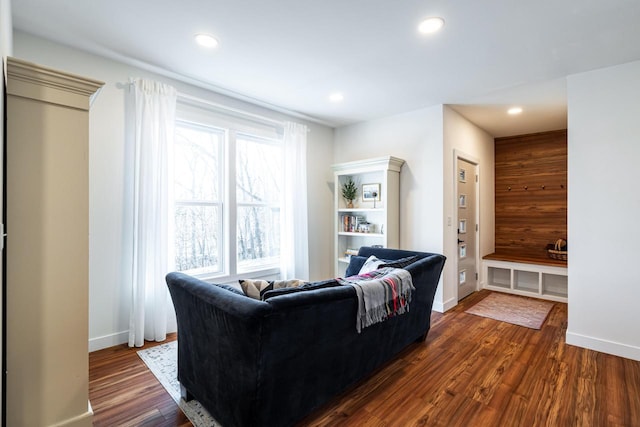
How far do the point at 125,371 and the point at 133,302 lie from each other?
2.00ft

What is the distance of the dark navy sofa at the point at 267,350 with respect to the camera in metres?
1.49

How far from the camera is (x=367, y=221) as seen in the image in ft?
14.9

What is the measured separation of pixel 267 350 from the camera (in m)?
1.48

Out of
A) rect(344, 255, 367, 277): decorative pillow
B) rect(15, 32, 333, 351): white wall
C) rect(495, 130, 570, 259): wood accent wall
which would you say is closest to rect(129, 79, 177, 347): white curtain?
rect(15, 32, 333, 351): white wall

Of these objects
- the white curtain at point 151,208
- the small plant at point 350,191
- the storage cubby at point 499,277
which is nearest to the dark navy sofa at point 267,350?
the white curtain at point 151,208

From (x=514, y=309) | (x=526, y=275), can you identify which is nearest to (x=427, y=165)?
(x=514, y=309)

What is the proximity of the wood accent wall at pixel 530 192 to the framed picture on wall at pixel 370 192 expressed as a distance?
2.51 metres

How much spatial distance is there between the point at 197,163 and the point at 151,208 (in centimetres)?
80

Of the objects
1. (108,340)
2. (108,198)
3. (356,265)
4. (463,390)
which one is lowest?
(463,390)

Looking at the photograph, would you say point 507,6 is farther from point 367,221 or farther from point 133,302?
point 133,302

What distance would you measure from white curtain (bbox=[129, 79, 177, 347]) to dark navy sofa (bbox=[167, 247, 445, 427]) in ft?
3.43

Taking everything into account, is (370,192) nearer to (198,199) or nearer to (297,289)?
(198,199)

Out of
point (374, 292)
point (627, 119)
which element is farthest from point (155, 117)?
point (627, 119)

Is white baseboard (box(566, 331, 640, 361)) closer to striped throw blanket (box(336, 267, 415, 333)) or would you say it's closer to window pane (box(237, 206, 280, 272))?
striped throw blanket (box(336, 267, 415, 333))
